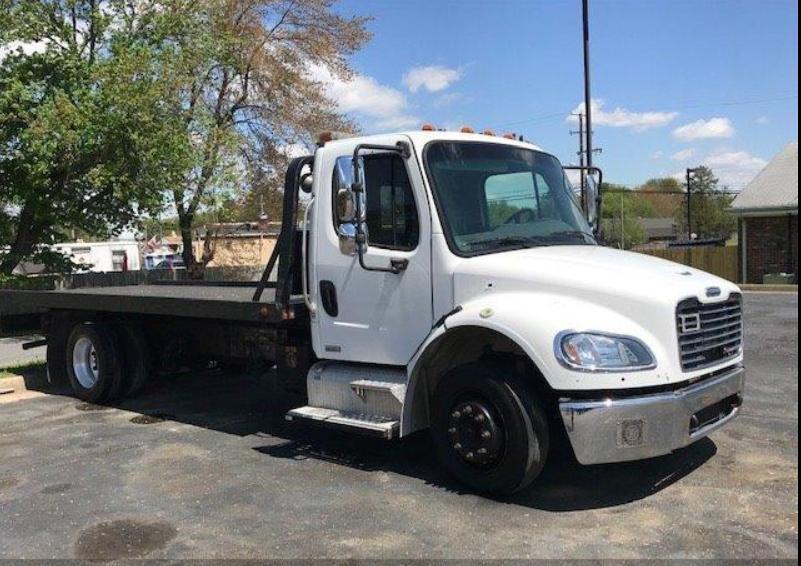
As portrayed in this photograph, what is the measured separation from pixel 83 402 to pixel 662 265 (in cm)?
667

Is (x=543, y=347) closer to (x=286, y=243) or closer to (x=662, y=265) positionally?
(x=662, y=265)

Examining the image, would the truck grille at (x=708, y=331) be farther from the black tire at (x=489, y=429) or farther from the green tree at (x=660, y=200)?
the green tree at (x=660, y=200)

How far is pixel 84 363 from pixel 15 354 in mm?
5451

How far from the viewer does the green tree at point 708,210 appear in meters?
82.9

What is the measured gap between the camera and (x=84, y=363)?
346 inches

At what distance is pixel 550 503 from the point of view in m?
4.90

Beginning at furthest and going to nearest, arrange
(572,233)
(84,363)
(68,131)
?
(68,131), (84,363), (572,233)

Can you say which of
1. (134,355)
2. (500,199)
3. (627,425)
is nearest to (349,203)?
(500,199)

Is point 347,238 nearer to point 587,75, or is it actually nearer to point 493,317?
point 493,317

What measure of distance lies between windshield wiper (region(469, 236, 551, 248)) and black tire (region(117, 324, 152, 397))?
471 centimetres

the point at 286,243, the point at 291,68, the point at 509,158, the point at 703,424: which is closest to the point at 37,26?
the point at 291,68

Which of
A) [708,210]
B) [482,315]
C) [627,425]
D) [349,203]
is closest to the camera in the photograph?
[627,425]

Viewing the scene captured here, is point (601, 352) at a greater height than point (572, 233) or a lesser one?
lesser

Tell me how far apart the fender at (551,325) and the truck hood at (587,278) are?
7cm
